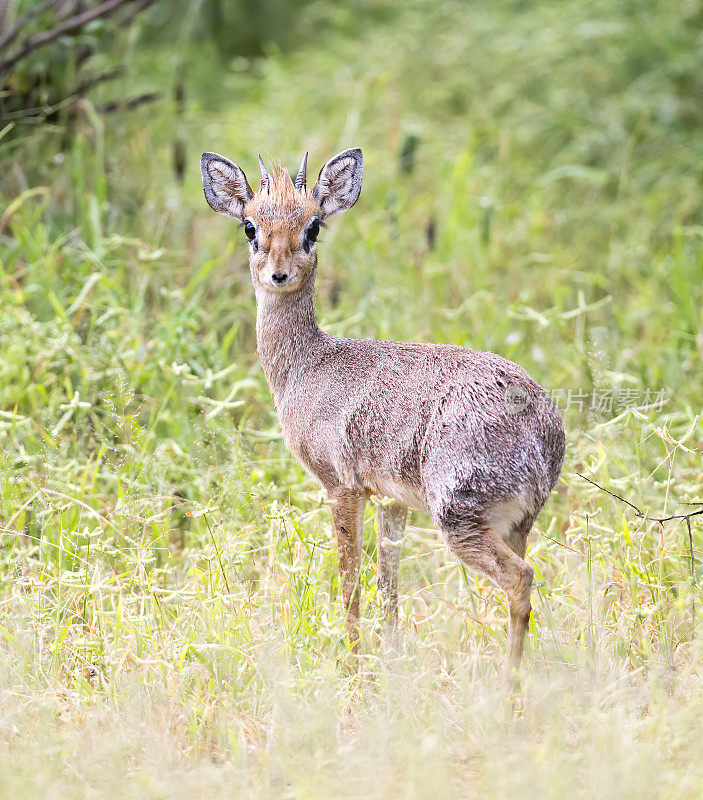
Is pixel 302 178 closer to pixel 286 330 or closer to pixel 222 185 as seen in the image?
pixel 222 185

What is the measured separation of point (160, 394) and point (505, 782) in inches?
114

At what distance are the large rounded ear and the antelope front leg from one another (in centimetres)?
106

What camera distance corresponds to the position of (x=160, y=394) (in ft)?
17.2

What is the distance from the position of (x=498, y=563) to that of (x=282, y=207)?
4.67 feet

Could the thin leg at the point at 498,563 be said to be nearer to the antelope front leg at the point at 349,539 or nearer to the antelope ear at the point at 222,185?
the antelope front leg at the point at 349,539

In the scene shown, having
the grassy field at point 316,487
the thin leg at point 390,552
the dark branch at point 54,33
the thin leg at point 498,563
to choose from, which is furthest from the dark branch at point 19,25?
the thin leg at point 498,563

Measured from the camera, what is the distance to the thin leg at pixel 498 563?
345 centimetres

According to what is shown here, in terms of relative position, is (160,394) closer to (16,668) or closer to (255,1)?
(16,668)

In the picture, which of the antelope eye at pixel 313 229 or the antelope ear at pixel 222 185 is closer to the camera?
the antelope eye at pixel 313 229

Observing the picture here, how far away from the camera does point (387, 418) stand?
3.72 m

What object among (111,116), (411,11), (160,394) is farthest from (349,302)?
(411,11)

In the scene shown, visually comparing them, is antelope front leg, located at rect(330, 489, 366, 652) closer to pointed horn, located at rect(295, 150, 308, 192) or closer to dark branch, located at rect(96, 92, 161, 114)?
pointed horn, located at rect(295, 150, 308, 192)

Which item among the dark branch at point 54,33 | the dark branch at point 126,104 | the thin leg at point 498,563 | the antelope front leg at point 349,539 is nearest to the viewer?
the thin leg at point 498,563

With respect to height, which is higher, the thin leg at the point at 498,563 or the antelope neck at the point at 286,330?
the antelope neck at the point at 286,330
